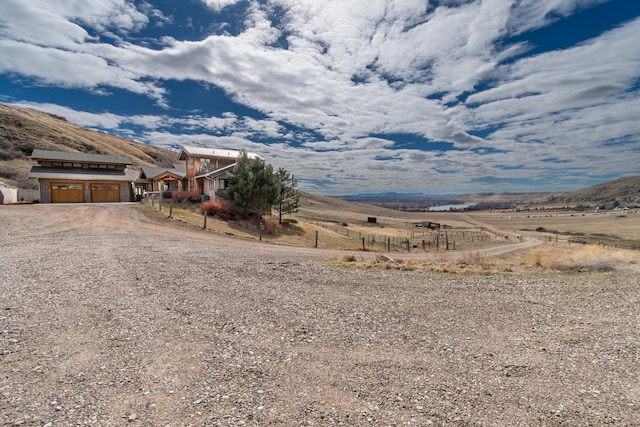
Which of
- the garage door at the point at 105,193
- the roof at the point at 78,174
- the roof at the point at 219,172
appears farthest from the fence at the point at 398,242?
the roof at the point at 78,174

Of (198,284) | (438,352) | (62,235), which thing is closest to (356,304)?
(438,352)

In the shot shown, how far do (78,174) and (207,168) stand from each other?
1596cm

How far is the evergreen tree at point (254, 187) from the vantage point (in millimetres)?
37031

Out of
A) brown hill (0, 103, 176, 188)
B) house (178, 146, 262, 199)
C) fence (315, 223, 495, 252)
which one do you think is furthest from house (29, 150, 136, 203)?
fence (315, 223, 495, 252)

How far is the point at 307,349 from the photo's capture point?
5.88 m

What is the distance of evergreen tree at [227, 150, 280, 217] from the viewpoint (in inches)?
1458

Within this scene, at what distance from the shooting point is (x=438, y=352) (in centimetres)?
584

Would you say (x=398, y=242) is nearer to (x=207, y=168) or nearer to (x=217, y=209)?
(x=217, y=209)

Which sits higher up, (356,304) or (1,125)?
(1,125)

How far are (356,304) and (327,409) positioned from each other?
4.62 m

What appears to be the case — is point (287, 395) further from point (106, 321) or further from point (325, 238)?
point (325, 238)

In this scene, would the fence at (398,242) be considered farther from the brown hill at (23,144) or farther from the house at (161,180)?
the brown hill at (23,144)

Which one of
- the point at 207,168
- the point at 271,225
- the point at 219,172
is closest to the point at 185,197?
the point at 219,172

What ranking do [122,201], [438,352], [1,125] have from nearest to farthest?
[438,352]
[122,201]
[1,125]
